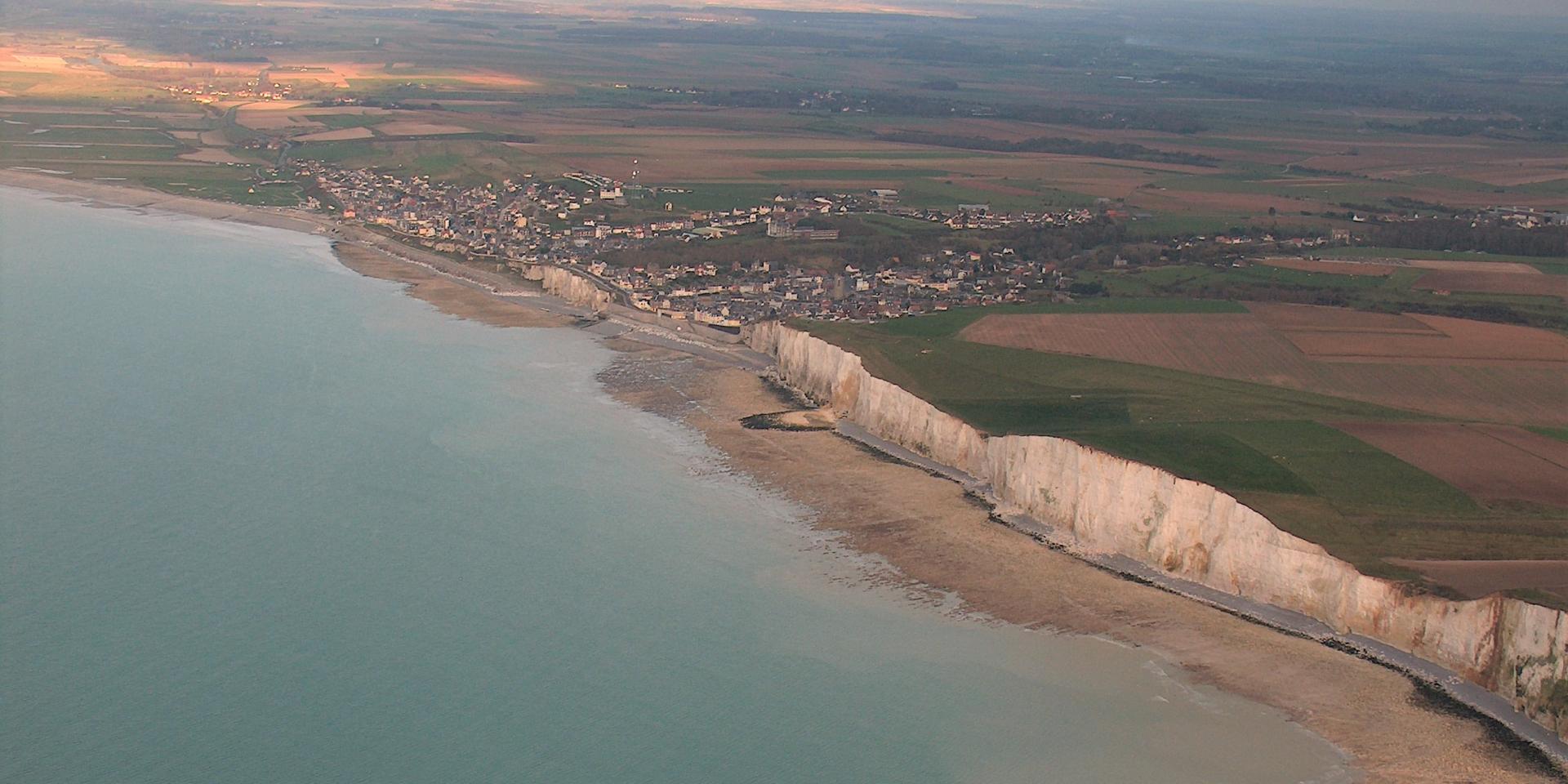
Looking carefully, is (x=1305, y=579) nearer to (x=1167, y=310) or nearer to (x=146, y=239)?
(x=1167, y=310)

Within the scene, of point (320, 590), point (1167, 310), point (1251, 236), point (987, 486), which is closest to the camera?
point (320, 590)

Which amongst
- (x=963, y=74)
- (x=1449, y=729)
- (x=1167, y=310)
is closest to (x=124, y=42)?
(x=963, y=74)

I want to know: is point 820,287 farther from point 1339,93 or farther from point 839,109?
point 1339,93

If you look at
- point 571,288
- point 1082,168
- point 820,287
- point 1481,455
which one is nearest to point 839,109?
point 1082,168

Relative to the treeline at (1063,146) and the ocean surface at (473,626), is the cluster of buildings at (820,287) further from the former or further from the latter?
the treeline at (1063,146)

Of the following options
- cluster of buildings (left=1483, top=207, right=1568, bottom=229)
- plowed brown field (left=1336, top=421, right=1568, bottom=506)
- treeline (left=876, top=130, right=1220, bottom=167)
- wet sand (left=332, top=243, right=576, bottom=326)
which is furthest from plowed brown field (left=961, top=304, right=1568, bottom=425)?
treeline (left=876, top=130, right=1220, bottom=167)

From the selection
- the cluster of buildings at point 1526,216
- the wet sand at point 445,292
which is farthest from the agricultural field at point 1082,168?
the wet sand at point 445,292

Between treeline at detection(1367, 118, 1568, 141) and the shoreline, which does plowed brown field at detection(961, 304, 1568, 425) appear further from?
treeline at detection(1367, 118, 1568, 141)
